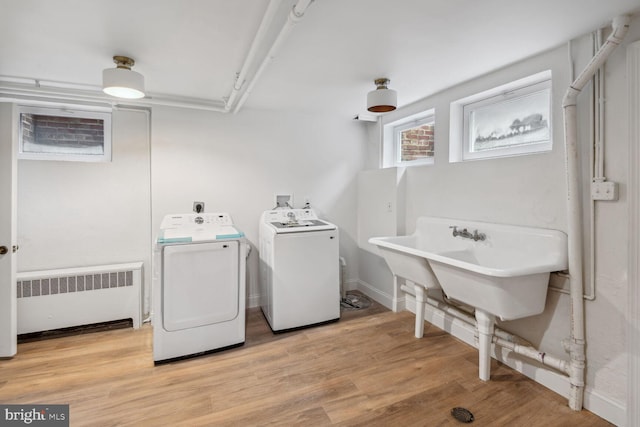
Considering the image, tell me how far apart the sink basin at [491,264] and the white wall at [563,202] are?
0.10 m

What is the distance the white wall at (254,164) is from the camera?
2.88 metres

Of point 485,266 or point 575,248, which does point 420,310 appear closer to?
point 485,266

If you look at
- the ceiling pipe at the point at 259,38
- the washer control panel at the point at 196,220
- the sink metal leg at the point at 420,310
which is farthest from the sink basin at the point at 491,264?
the ceiling pipe at the point at 259,38

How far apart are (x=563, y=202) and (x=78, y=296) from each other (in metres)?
3.72

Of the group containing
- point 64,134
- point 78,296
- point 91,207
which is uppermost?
point 64,134

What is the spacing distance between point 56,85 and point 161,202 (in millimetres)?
1175

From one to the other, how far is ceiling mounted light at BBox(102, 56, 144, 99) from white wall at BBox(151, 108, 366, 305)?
2.87 feet

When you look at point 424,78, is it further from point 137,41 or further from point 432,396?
point 432,396

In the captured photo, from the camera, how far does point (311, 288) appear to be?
276cm

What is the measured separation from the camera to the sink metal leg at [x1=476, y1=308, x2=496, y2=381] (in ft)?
6.30

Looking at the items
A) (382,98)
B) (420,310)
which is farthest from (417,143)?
(420,310)

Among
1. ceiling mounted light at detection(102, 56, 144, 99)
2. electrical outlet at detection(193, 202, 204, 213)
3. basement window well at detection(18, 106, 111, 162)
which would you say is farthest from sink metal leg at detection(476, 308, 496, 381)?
basement window well at detection(18, 106, 111, 162)

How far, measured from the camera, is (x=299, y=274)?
2.70 m

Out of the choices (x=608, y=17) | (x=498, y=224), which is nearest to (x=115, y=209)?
(x=498, y=224)
